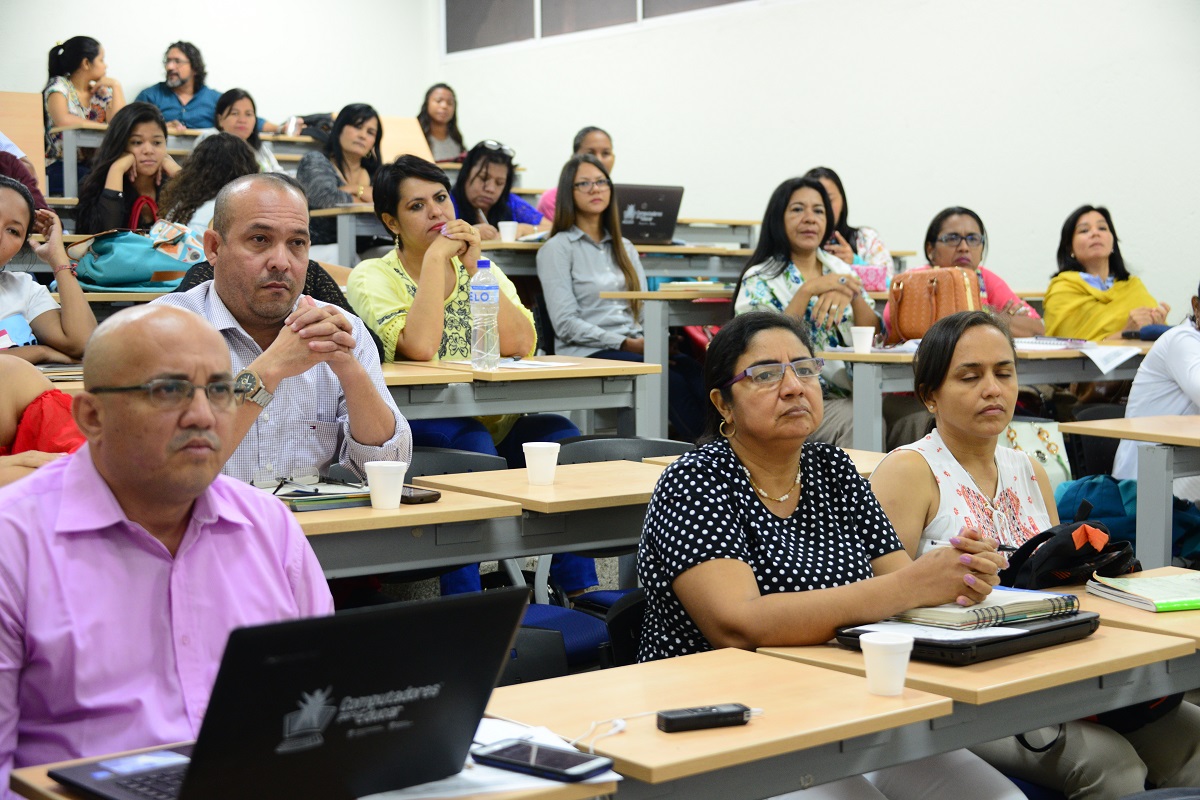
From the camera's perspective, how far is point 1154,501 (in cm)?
346

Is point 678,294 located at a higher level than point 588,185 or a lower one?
lower

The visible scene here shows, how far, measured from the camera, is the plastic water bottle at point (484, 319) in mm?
3906

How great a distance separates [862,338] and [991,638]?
10.4 feet

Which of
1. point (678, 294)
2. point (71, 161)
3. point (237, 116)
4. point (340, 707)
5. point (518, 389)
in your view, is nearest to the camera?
point (340, 707)

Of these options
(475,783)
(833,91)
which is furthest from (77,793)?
(833,91)

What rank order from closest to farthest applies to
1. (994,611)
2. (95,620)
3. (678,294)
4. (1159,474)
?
(95,620) < (994,611) < (1159,474) < (678,294)

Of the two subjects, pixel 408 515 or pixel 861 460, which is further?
pixel 861 460

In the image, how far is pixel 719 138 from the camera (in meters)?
9.57

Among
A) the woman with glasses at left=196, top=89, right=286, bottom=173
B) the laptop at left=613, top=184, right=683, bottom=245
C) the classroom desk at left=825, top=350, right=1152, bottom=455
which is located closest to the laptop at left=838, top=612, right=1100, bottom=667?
the classroom desk at left=825, top=350, right=1152, bottom=455

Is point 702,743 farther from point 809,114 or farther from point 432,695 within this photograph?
point 809,114

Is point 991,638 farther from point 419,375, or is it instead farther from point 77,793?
point 419,375

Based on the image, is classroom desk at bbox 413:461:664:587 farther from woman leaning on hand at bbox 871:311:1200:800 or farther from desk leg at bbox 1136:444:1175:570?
desk leg at bbox 1136:444:1175:570

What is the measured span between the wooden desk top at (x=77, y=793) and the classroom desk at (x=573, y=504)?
1235 millimetres

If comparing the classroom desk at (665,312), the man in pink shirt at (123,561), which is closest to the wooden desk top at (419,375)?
the classroom desk at (665,312)
